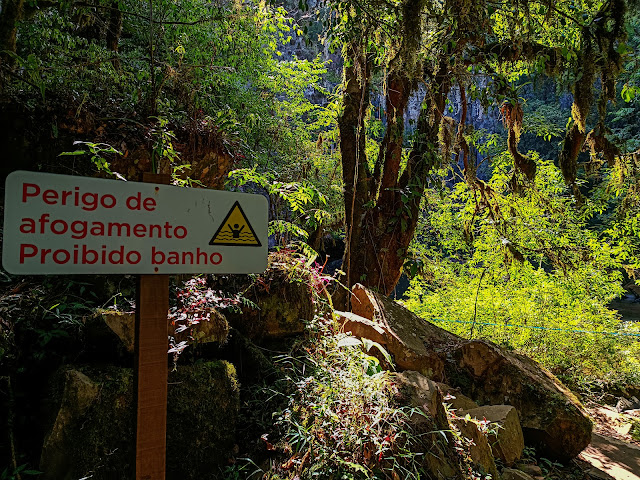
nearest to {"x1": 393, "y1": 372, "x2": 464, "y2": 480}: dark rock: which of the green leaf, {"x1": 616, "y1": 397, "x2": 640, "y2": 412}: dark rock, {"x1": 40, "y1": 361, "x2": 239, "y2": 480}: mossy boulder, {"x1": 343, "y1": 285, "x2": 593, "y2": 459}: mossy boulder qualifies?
the green leaf

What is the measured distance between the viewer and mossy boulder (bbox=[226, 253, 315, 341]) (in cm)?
313

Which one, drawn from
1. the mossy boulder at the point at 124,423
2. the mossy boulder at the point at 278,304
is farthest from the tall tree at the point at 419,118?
the mossy boulder at the point at 124,423

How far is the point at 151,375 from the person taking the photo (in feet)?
4.39

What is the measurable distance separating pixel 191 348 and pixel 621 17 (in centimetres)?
480

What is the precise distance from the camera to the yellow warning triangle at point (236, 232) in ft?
4.84

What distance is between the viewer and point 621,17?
A: 376 centimetres

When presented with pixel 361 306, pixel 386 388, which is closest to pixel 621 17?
pixel 361 306

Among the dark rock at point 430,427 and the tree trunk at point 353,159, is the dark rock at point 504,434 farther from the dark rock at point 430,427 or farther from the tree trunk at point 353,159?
the tree trunk at point 353,159

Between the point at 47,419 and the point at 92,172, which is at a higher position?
the point at 92,172

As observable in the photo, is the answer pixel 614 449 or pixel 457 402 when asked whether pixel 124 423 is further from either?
pixel 614 449

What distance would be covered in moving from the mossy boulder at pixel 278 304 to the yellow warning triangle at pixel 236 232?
5.29ft

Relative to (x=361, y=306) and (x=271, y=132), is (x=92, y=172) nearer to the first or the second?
(x=361, y=306)

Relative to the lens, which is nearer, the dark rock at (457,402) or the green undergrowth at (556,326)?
the dark rock at (457,402)

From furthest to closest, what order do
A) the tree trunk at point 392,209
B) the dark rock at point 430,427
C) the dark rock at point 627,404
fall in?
1. the dark rock at point 627,404
2. the tree trunk at point 392,209
3. the dark rock at point 430,427
